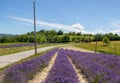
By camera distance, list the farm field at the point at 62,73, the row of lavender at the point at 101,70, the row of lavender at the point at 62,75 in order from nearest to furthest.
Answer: the row of lavender at the point at 62,75 → the farm field at the point at 62,73 → the row of lavender at the point at 101,70

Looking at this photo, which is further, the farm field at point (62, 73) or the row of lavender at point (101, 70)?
the row of lavender at point (101, 70)

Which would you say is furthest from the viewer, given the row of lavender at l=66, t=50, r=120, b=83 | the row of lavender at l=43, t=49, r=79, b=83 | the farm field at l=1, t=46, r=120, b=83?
the row of lavender at l=66, t=50, r=120, b=83

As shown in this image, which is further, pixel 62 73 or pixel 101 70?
pixel 101 70

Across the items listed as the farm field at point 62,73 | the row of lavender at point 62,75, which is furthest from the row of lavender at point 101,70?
the row of lavender at point 62,75

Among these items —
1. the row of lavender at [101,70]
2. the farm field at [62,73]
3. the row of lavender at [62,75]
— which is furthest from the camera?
the row of lavender at [101,70]

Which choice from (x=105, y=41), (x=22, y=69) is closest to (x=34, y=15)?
(x=22, y=69)

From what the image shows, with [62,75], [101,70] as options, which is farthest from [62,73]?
[101,70]

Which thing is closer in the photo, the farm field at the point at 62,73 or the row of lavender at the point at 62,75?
the row of lavender at the point at 62,75

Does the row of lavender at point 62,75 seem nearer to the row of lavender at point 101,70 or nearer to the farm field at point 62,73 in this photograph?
the farm field at point 62,73

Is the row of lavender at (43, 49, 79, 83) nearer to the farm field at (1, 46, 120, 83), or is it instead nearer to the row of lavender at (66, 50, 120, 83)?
the farm field at (1, 46, 120, 83)

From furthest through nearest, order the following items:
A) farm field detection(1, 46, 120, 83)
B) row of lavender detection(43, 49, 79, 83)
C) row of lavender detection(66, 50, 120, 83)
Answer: row of lavender detection(66, 50, 120, 83) < farm field detection(1, 46, 120, 83) < row of lavender detection(43, 49, 79, 83)

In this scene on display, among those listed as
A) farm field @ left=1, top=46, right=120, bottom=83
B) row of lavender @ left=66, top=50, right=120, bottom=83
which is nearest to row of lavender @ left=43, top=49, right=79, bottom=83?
farm field @ left=1, top=46, right=120, bottom=83

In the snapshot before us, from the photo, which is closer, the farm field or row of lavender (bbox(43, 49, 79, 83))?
row of lavender (bbox(43, 49, 79, 83))

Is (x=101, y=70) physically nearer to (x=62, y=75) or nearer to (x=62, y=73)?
(x=62, y=73)
